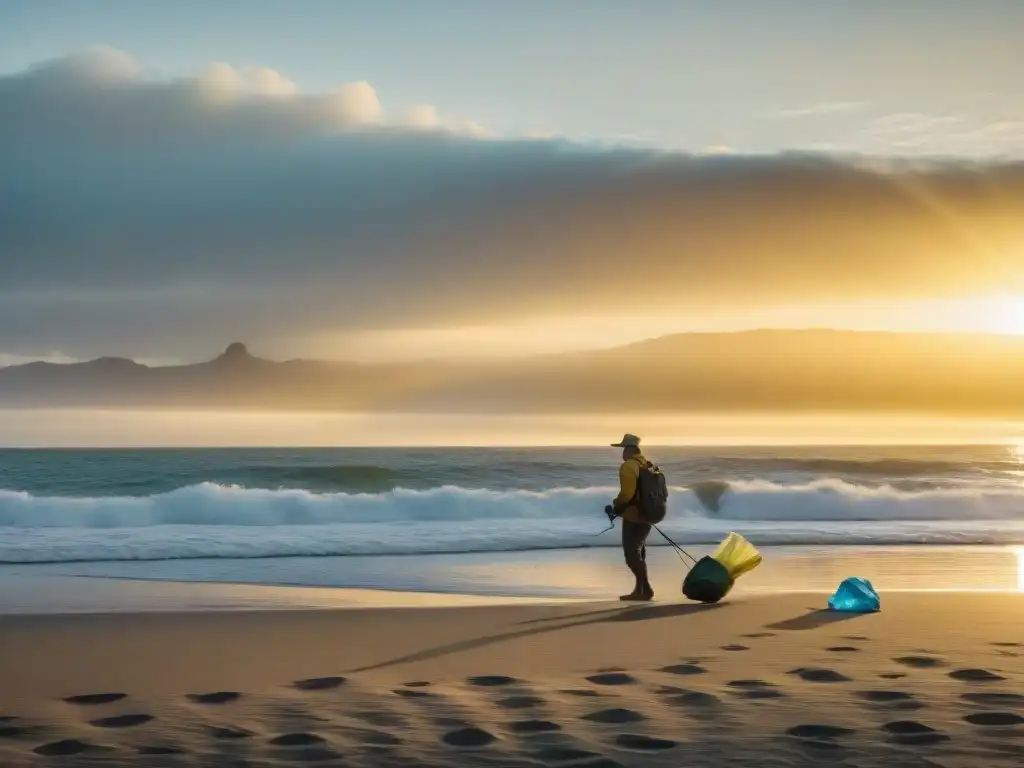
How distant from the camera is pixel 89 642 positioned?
8773 millimetres

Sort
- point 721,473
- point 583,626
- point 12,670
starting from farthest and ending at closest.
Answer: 1. point 721,473
2. point 583,626
3. point 12,670

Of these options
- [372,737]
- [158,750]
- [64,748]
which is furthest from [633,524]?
[64,748]

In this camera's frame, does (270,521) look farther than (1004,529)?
Yes

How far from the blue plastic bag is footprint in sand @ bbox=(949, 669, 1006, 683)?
2881 millimetres

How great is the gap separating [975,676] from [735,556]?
4220 mm

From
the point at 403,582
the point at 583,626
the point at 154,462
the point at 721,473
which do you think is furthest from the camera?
the point at 154,462

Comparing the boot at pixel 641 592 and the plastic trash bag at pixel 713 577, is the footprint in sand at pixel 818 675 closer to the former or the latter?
the plastic trash bag at pixel 713 577

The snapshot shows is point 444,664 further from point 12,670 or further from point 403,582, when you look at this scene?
point 403,582

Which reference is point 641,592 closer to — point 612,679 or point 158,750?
point 612,679

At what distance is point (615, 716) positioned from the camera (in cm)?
611

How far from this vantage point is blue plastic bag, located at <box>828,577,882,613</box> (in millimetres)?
10188

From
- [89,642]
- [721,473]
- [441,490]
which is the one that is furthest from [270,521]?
[721,473]

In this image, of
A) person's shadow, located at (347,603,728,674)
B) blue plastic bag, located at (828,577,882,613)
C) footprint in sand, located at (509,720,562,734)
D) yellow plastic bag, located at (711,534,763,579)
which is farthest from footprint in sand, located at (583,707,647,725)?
yellow plastic bag, located at (711,534,763,579)

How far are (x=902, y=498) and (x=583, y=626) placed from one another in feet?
77.8
